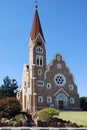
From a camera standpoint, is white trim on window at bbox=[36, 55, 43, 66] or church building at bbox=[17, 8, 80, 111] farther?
white trim on window at bbox=[36, 55, 43, 66]

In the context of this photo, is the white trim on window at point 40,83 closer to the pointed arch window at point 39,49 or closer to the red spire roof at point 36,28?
the pointed arch window at point 39,49

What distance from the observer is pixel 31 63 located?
5919cm

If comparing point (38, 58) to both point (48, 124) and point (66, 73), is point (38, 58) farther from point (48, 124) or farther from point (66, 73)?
point (48, 124)

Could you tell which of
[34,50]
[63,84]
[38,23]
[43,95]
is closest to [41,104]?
[43,95]

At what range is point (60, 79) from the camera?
59.8m

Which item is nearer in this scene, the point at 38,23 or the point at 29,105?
the point at 29,105

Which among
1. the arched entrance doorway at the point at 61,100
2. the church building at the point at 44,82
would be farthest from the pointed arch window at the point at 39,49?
the arched entrance doorway at the point at 61,100

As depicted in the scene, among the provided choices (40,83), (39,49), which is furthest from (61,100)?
(39,49)

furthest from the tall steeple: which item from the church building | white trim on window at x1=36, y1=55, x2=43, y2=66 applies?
white trim on window at x1=36, y1=55, x2=43, y2=66

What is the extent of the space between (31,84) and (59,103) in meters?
7.23

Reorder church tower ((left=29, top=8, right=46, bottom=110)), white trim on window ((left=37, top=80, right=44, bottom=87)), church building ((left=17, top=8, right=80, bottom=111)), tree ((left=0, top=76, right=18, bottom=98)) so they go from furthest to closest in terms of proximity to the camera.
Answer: tree ((left=0, top=76, right=18, bottom=98)) → white trim on window ((left=37, top=80, right=44, bottom=87)) → church building ((left=17, top=8, right=80, bottom=111)) → church tower ((left=29, top=8, right=46, bottom=110))

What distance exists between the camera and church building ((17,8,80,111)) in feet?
186

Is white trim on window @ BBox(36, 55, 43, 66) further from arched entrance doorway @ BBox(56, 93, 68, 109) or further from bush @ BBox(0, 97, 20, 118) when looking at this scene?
bush @ BBox(0, 97, 20, 118)

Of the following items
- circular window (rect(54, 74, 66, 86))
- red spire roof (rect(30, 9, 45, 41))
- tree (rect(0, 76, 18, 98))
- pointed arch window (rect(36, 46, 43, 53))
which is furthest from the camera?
tree (rect(0, 76, 18, 98))
